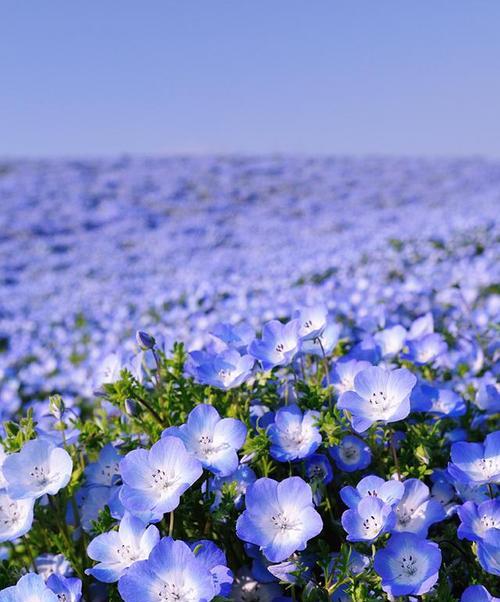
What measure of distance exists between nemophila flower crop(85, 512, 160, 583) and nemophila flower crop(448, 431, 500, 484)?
0.68 m

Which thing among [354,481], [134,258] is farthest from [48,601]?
[134,258]

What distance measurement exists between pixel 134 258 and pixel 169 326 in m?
7.00

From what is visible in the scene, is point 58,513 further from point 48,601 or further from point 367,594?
point 367,594

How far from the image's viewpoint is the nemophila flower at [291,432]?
5.02 feet

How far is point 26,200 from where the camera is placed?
1859 cm

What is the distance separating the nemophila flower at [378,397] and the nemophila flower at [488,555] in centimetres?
30

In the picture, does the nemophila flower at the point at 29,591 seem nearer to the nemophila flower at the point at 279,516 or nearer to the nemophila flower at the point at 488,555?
the nemophila flower at the point at 279,516

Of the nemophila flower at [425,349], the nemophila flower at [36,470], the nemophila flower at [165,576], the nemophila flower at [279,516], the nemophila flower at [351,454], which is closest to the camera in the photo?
the nemophila flower at [165,576]

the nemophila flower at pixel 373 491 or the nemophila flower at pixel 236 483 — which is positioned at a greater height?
the nemophila flower at pixel 373 491

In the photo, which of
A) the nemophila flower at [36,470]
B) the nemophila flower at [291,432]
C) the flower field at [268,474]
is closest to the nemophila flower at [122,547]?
the flower field at [268,474]

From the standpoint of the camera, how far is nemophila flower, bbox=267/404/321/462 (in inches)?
60.3

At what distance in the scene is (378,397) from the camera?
1.54 meters

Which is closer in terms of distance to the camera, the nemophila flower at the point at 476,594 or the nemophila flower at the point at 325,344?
the nemophila flower at the point at 476,594

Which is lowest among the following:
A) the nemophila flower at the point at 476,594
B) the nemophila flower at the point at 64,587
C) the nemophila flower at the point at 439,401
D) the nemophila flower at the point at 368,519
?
the nemophila flower at the point at 64,587
